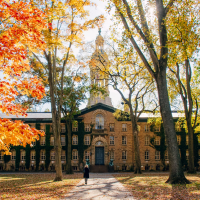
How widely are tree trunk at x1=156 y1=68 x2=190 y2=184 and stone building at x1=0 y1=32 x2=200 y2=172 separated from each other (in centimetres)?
2251

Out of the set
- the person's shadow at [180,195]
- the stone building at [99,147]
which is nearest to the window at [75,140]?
the stone building at [99,147]

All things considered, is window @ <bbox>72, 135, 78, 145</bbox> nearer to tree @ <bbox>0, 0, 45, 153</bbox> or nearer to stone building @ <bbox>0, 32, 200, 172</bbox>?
stone building @ <bbox>0, 32, 200, 172</bbox>

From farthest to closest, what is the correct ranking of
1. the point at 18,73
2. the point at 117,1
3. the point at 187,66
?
the point at 187,66 < the point at 117,1 < the point at 18,73

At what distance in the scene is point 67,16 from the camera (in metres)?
17.0

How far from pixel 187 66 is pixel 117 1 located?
44.1 ft

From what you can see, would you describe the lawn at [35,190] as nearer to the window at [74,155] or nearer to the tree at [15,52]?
the tree at [15,52]

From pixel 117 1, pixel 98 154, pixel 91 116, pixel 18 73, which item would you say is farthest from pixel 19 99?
pixel 18 73

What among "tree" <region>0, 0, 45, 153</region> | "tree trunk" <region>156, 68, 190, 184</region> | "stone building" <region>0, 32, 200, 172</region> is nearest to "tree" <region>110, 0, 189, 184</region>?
"tree trunk" <region>156, 68, 190, 184</region>

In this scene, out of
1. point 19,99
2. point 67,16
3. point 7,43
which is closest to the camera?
point 7,43

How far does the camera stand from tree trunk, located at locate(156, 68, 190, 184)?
540 inches

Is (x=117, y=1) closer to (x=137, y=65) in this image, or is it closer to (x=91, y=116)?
(x=137, y=65)

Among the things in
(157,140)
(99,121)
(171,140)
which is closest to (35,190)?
(171,140)

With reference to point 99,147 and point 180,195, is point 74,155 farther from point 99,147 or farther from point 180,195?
point 180,195

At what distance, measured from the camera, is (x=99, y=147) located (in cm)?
3738
